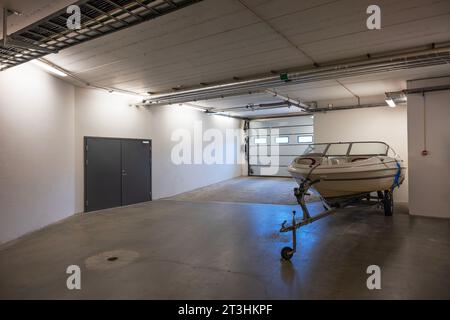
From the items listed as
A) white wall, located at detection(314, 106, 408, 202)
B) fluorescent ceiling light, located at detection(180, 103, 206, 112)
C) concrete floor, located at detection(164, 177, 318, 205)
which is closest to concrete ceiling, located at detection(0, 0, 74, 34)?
concrete floor, located at detection(164, 177, 318, 205)

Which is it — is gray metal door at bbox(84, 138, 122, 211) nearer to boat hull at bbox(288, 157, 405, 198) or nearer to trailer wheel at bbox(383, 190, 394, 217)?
boat hull at bbox(288, 157, 405, 198)

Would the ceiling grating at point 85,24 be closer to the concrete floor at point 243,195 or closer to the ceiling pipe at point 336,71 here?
the ceiling pipe at point 336,71

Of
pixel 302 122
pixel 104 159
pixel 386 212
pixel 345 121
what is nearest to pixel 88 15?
pixel 104 159

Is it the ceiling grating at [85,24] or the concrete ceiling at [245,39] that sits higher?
the concrete ceiling at [245,39]

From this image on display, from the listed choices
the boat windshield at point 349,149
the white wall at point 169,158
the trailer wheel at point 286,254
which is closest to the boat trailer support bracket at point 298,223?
the trailer wheel at point 286,254

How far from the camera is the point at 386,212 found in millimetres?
5492

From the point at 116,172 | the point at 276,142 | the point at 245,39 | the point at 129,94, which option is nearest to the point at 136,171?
the point at 116,172

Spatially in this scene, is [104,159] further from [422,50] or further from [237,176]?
[237,176]

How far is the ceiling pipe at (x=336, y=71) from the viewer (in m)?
4.03

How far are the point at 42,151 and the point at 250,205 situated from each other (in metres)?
4.55

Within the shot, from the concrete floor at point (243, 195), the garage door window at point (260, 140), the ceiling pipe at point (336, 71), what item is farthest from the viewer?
the garage door window at point (260, 140)

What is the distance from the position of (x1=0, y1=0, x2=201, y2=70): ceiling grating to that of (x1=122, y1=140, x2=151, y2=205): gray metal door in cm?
381

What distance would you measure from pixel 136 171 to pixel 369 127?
255 inches

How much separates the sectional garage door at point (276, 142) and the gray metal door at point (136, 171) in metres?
7.03
